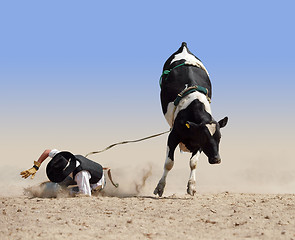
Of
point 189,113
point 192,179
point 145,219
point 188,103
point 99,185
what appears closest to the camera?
point 145,219

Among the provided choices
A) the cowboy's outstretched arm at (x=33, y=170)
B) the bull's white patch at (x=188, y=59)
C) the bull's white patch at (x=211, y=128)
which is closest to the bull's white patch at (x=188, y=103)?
the bull's white patch at (x=211, y=128)

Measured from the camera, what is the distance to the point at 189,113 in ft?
37.8

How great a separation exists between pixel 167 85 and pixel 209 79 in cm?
126

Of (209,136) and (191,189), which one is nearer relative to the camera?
(209,136)

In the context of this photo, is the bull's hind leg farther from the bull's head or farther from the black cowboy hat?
the black cowboy hat

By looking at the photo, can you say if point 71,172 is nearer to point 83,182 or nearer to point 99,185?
point 83,182

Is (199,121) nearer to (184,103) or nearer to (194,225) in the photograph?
(184,103)

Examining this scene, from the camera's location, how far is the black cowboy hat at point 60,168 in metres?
10.6

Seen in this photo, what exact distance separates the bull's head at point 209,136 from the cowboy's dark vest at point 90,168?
202 cm

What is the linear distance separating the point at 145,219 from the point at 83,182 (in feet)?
8.61

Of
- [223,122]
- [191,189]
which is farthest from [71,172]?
[223,122]

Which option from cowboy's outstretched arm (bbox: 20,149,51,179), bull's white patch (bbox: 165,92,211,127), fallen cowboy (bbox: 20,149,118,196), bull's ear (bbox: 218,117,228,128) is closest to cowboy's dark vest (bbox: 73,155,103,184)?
fallen cowboy (bbox: 20,149,118,196)

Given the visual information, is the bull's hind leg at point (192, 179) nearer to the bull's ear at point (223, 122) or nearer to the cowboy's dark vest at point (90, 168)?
the bull's ear at point (223, 122)

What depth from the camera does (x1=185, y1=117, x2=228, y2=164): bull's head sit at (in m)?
10.9
